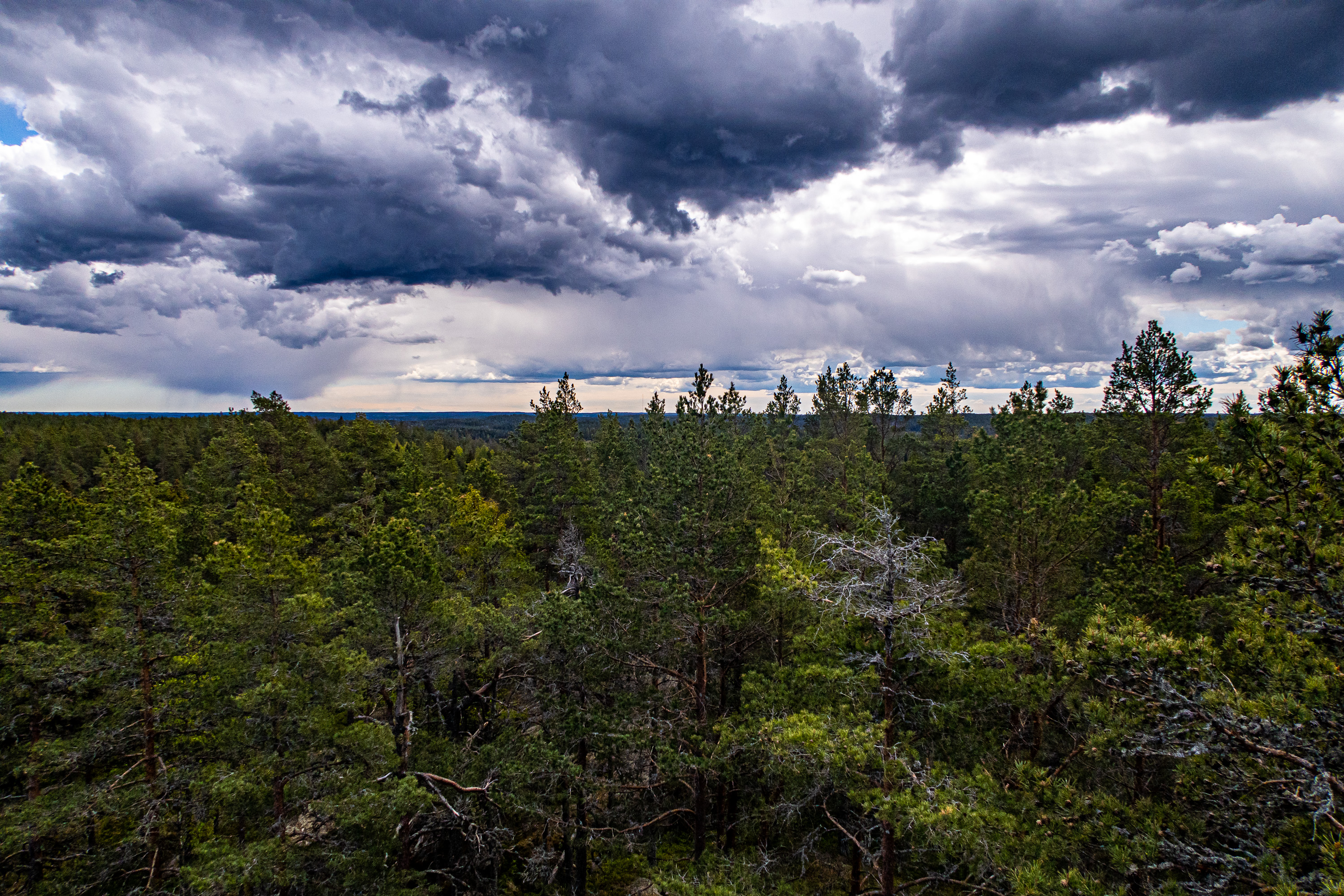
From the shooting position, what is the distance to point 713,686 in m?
19.5

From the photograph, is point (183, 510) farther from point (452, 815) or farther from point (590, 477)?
point (590, 477)

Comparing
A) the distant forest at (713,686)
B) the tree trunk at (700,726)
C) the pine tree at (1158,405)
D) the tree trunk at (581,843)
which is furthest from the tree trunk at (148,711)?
the pine tree at (1158,405)

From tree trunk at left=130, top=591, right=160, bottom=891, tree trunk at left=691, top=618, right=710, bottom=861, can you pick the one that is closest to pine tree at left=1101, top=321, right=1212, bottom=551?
tree trunk at left=691, top=618, right=710, bottom=861

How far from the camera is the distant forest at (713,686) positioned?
19.3ft

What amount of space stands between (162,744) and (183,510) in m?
6.70

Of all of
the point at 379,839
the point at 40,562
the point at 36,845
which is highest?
the point at 40,562

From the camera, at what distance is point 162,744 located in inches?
572

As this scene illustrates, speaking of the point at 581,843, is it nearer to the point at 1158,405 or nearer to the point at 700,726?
the point at 700,726

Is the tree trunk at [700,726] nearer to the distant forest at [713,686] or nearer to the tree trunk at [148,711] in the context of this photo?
the distant forest at [713,686]

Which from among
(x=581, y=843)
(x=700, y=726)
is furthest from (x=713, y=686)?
(x=581, y=843)

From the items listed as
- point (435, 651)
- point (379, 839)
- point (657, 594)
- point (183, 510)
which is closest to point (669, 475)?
point (657, 594)

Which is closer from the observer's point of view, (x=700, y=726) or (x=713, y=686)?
(x=700, y=726)

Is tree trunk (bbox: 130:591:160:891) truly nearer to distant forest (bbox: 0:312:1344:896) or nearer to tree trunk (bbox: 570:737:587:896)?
distant forest (bbox: 0:312:1344:896)

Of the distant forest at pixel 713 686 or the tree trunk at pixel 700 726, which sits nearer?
the distant forest at pixel 713 686
